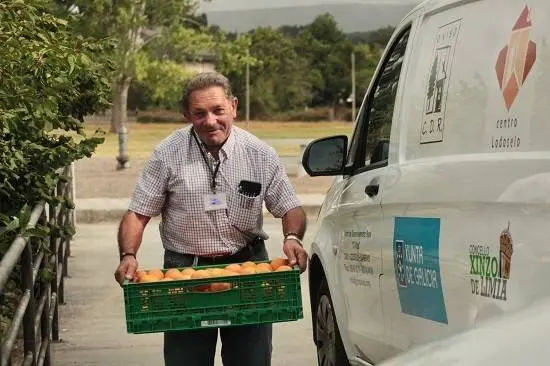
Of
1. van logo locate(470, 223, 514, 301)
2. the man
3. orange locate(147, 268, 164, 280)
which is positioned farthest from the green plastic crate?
van logo locate(470, 223, 514, 301)

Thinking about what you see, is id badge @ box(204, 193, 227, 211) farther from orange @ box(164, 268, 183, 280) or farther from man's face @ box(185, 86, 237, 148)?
orange @ box(164, 268, 183, 280)

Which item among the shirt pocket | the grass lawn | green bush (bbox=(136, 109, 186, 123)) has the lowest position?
green bush (bbox=(136, 109, 186, 123))

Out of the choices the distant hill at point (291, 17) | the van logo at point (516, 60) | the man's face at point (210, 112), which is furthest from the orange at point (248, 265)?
the distant hill at point (291, 17)

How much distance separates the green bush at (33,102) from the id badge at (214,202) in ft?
2.31

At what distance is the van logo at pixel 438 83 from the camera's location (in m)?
4.48

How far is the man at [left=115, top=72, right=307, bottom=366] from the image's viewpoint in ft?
17.3

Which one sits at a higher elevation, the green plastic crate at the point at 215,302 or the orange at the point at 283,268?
the orange at the point at 283,268

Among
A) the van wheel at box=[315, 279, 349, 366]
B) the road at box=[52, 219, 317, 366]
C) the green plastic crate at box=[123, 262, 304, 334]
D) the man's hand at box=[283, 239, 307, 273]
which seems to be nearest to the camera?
the green plastic crate at box=[123, 262, 304, 334]

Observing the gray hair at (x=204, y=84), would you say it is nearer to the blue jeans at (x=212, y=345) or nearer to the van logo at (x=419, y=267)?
the blue jeans at (x=212, y=345)

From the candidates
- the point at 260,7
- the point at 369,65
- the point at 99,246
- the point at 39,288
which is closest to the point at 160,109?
the point at 369,65

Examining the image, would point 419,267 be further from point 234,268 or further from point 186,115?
point 186,115

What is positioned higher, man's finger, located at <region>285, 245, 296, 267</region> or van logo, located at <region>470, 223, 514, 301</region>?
van logo, located at <region>470, 223, 514, 301</region>

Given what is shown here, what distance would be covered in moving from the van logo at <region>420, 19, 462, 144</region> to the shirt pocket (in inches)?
36.3

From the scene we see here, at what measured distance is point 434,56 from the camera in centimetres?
473
